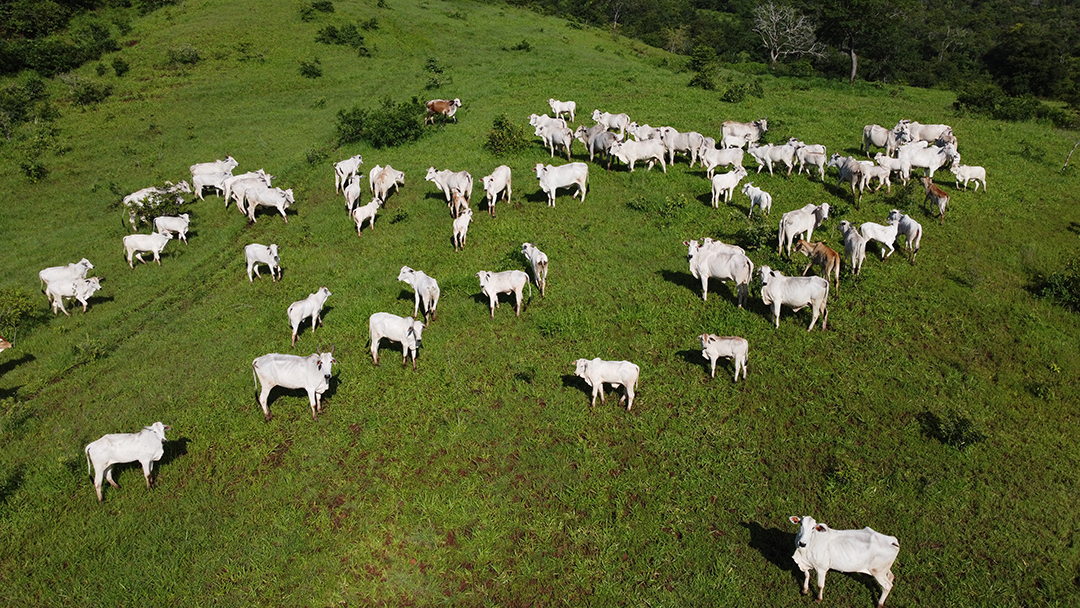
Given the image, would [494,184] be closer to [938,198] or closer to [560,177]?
[560,177]

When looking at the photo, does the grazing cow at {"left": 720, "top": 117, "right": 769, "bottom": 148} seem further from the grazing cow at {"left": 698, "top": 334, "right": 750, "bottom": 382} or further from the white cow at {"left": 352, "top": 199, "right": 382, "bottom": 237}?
the grazing cow at {"left": 698, "top": 334, "right": 750, "bottom": 382}

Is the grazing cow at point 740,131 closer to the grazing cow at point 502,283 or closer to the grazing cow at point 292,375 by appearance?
the grazing cow at point 502,283

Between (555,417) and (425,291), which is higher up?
(425,291)

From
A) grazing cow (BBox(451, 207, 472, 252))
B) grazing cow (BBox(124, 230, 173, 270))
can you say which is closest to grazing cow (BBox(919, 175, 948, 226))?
grazing cow (BBox(451, 207, 472, 252))

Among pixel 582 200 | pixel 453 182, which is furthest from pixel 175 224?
pixel 582 200

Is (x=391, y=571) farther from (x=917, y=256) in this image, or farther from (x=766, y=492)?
(x=917, y=256)

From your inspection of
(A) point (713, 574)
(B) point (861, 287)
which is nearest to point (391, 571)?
(A) point (713, 574)
